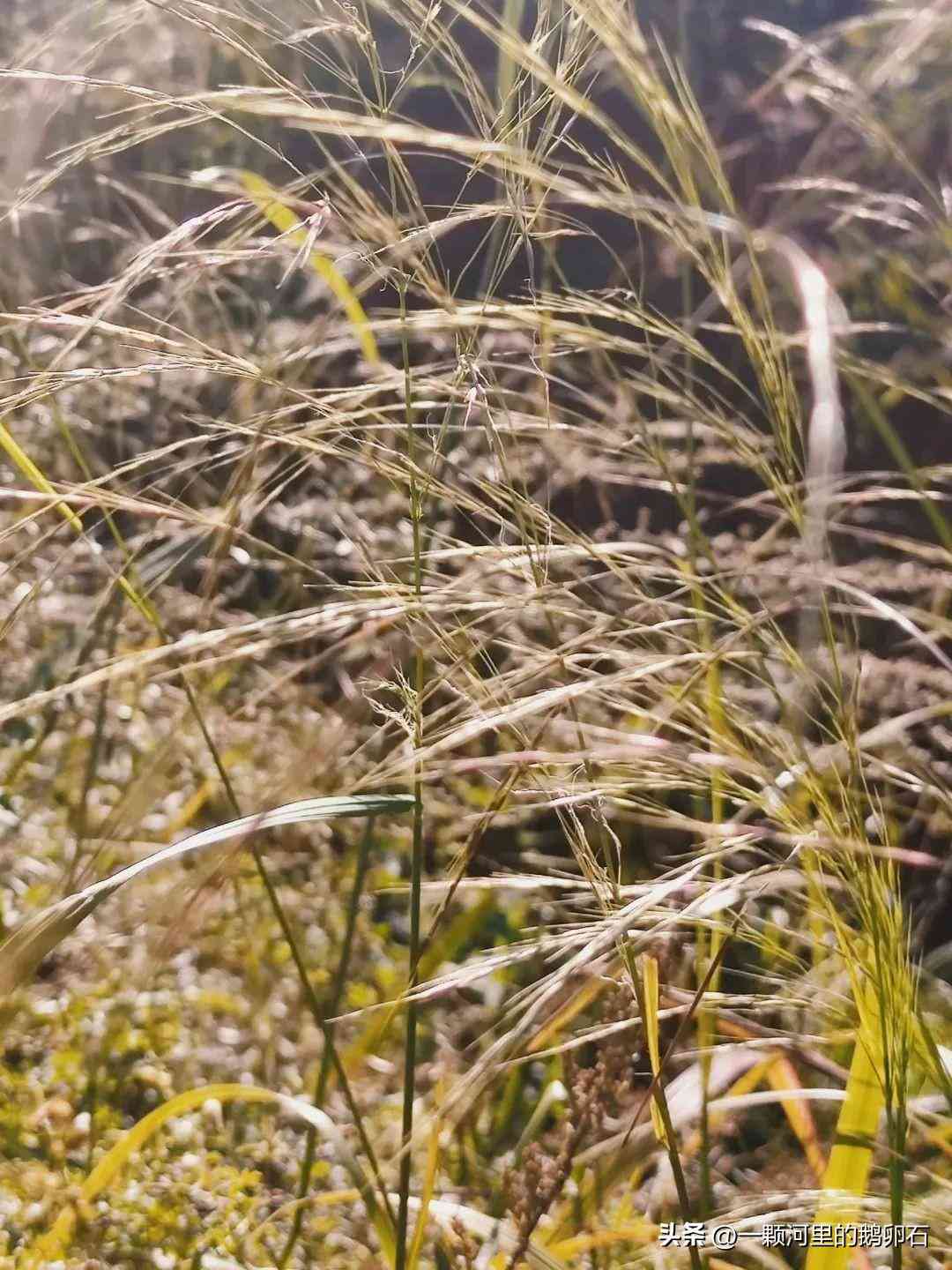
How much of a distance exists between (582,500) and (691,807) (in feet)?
2.51

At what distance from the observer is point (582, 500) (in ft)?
7.36

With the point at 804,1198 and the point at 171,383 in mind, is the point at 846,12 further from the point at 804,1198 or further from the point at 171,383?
the point at 804,1198

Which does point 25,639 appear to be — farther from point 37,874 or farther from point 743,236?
point 743,236

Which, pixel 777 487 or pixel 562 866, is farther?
pixel 562 866

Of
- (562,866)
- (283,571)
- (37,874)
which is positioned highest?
(283,571)

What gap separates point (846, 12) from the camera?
3.02 metres

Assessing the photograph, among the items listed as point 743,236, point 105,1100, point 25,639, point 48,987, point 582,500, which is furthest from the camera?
point 582,500

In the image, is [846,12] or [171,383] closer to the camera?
[171,383]

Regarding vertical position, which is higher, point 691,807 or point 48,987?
point 48,987

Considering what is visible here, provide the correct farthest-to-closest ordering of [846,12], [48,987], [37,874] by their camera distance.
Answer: [846,12]
[37,874]
[48,987]

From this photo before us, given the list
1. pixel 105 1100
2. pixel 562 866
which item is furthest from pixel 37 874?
pixel 562 866

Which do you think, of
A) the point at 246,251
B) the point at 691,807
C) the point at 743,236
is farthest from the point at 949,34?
the point at 691,807

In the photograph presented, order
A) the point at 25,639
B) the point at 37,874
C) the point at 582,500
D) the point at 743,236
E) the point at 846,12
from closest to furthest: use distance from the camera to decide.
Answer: the point at 743,236, the point at 37,874, the point at 25,639, the point at 582,500, the point at 846,12

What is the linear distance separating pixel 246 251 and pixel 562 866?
38.5 inches
